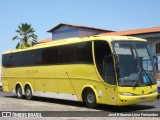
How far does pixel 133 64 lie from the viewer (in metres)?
14.9

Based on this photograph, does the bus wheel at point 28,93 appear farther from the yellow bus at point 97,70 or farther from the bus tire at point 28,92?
the yellow bus at point 97,70

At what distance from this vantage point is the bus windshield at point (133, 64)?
1457 centimetres

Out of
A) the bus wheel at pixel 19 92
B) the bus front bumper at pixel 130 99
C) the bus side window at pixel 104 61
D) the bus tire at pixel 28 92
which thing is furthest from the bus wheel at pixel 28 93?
the bus front bumper at pixel 130 99

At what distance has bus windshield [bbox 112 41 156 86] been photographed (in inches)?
574

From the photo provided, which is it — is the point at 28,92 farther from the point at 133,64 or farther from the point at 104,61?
the point at 133,64

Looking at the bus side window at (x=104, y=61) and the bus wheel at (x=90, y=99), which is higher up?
the bus side window at (x=104, y=61)

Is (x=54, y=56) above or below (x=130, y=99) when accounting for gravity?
above

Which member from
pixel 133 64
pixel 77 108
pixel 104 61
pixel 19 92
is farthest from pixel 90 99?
pixel 19 92

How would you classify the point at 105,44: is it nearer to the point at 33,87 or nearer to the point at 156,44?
the point at 33,87

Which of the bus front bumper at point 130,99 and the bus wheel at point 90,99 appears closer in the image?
the bus front bumper at point 130,99

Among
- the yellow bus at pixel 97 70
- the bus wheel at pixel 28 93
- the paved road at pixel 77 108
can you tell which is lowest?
the paved road at pixel 77 108

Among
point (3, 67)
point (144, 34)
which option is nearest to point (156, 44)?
point (144, 34)

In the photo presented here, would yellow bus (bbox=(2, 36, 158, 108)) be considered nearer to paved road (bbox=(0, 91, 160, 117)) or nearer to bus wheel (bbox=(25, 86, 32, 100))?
paved road (bbox=(0, 91, 160, 117))

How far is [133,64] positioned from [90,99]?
2646mm
